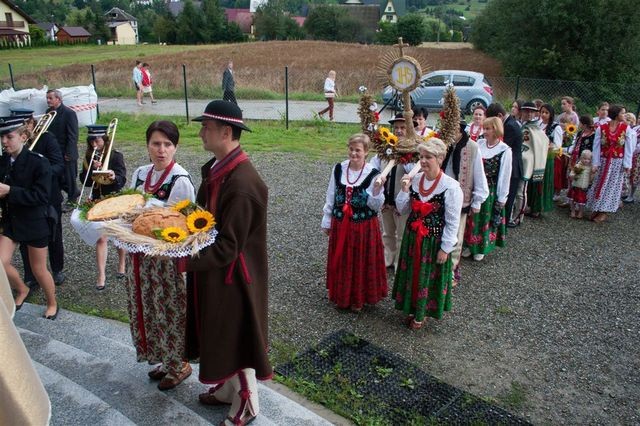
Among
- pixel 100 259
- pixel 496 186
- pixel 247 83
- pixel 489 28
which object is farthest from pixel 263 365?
pixel 489 28

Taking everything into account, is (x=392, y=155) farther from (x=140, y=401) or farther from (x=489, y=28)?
(x=489, y=28)

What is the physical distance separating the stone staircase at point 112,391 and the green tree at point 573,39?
2392cm

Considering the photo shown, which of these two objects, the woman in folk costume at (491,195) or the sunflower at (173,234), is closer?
the sunflower at (173,234)

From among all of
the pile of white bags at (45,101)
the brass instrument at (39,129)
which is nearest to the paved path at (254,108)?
the pile of white bags at (45,101)

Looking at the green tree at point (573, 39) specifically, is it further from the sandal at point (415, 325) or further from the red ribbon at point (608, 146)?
the sandal at point (415, 325)

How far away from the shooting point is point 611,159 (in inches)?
340

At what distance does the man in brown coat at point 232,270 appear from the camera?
116 inches

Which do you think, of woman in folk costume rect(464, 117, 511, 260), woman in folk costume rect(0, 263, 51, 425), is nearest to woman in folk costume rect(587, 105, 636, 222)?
woman in folk costume rect(464, 117, 511, 260)

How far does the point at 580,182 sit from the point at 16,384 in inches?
353

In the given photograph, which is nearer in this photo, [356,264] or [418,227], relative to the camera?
[418,227]

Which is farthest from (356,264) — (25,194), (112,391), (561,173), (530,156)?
(561,173)

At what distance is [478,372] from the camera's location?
463 centimetres

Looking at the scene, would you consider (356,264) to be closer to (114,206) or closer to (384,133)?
(384,133)

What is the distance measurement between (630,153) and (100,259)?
815cm
